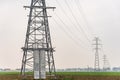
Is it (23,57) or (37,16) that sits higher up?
(37,16)

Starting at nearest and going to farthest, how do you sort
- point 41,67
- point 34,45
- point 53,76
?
1. point 41,67
2. point 34,45
3. point 53,76

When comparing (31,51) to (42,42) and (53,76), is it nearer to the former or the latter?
(42,42)

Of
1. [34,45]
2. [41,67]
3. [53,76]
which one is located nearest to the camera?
[41,67]

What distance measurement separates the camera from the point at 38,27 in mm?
48625

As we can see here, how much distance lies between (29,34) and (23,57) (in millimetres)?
3648

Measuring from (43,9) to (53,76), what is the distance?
10.1m

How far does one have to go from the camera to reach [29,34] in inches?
A: 1946

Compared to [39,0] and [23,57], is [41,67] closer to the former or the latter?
[23,57]

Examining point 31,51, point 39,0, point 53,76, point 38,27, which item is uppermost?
point 39,0

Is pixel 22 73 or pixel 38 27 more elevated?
pixel 38 27

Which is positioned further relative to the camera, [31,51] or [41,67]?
[31,51]

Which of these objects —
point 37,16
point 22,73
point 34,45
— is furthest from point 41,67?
point 22,73

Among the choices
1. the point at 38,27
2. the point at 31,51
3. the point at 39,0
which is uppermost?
the point at 39,0

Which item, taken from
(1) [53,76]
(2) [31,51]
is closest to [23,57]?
(2) [31,51]
